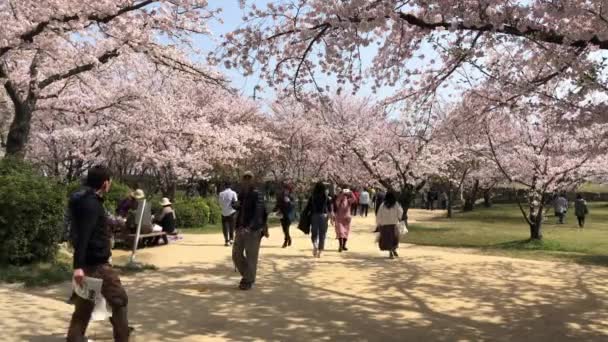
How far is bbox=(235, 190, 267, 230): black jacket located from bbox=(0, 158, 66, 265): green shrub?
292cm

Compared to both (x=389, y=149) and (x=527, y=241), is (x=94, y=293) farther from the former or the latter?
(x=389, y=149)

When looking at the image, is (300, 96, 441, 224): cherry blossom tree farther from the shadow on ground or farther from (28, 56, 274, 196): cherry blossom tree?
the shadow on ground

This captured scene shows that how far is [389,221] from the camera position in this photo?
37.4 ft

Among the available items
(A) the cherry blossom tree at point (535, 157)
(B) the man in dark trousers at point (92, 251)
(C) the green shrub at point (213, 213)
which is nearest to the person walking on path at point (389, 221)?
(A) the cherry blossom tree at point (535, 157)

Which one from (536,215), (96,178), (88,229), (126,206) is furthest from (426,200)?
(88,229)

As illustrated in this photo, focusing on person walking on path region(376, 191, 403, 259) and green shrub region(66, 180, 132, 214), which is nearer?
person walking on path region(376, 191, 403, 259)

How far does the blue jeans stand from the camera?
37.9 feet

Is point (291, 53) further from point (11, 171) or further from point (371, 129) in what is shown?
point (371, 129)

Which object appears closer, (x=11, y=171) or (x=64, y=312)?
(x=64, y=312)

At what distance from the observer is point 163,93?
1552 centimetres

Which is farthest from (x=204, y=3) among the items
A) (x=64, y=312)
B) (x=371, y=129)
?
(x=371, y=129)

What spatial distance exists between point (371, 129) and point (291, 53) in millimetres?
19381

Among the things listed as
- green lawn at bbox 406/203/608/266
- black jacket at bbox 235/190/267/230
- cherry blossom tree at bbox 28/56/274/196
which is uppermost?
cherry blossom tree at bbox 28/56/274/196

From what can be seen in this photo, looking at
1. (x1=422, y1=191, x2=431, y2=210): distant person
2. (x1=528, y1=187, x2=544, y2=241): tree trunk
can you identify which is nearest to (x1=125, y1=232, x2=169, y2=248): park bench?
(x1=528, y1=187, x2=544, y2=241): tree trunk
